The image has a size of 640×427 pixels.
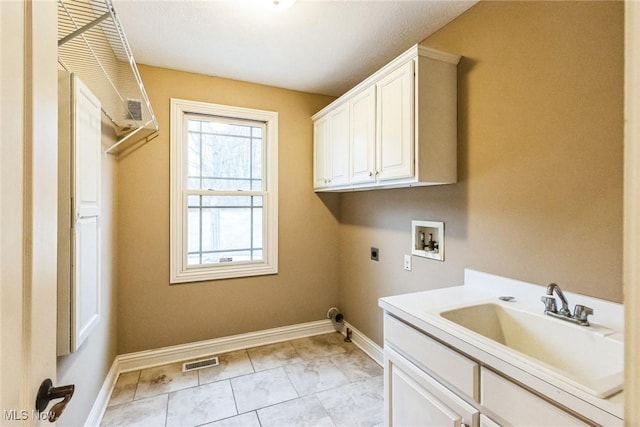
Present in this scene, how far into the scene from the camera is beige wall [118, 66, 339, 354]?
8.08ft

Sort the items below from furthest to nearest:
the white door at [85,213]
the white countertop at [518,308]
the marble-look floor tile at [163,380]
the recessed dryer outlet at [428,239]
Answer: the marble-look floor tile at [163,380], the recessed dryer outlet at [428,239], the white door at [85,213], the white countertop at [518,308]

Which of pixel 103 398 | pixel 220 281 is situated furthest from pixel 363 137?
pixel 103 398

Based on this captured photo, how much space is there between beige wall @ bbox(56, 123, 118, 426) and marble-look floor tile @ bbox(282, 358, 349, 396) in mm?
1290

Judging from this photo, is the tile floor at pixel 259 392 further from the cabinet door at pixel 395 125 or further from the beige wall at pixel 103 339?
the cabinet door at pixel 395 125

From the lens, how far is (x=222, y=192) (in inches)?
109

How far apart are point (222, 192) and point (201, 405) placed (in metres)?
1.71

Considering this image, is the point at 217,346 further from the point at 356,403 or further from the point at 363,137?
the point at 363,137

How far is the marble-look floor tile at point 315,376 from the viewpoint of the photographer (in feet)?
7.16

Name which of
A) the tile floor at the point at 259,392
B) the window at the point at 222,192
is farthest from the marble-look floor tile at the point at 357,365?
the window at the point at 222,192

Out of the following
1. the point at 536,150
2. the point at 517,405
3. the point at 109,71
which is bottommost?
the point at 517,405

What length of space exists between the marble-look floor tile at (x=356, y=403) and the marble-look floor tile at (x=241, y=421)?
465 mm

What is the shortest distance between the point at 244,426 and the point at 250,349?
101cm

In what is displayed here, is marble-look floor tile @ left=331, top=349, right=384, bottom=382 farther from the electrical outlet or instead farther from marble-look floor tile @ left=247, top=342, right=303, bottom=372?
the electrical outlet

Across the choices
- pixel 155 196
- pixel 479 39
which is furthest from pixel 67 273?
pixel 479 39
